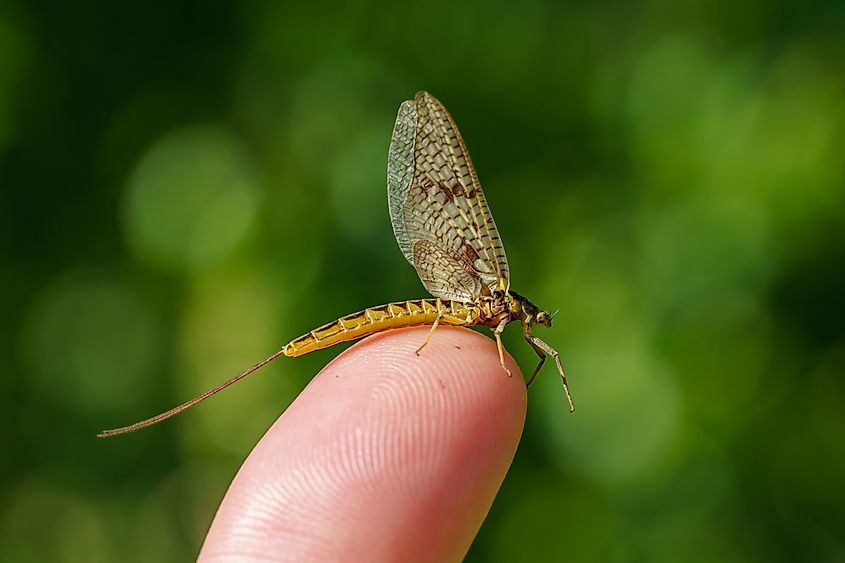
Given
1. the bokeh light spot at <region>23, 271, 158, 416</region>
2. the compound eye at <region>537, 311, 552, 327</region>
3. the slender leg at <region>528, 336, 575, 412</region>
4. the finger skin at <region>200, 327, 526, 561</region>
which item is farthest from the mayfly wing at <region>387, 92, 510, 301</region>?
the bokeh light spot at <region>23, 271, 158, 416</region>

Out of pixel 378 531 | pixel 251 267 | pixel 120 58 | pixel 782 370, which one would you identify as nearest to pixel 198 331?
pixel 251 267

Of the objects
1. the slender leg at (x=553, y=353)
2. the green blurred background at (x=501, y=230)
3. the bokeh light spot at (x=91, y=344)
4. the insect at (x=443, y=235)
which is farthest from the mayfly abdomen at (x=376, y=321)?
the bokeh light spot at (x=91, y=344)

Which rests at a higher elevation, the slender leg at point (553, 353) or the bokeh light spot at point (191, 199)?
the bokeh light spot at point (191, 199)

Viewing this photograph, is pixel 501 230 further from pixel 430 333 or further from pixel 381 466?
pixel 381 466

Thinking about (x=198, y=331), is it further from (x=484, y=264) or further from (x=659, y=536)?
(x=659, y=536)

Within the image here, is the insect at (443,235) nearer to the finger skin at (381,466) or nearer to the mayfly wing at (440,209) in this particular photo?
the mayfly wing at (440,209)

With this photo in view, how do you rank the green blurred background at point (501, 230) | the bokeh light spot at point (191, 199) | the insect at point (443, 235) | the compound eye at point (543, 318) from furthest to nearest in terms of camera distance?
the bokeh light spot at point (191, 199)
the green blurred background at point (501, 230)
the compound eye at point (543, 318)
the insect at point (443, 235)

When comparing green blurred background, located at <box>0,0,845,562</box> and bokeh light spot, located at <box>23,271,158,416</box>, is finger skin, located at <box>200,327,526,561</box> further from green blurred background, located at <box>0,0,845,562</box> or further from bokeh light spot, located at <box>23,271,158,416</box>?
bokeh light spot, located at <box>23,271,158,416</box>

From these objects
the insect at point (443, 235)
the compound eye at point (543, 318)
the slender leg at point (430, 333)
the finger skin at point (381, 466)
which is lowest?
the finger skin at point (381, 466)
